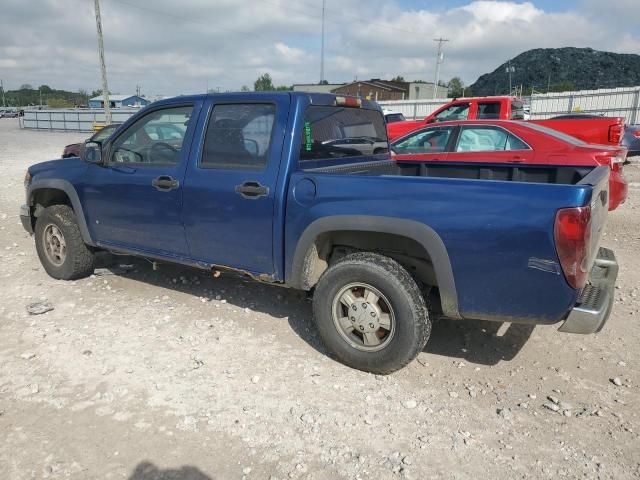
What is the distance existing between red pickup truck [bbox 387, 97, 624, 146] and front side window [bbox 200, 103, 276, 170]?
7.49 metres

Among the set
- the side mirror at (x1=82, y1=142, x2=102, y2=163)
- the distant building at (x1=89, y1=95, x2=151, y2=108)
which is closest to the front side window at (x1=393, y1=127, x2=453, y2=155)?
the side mirror at (x1=82, y1=142, x2=102, y2=163)

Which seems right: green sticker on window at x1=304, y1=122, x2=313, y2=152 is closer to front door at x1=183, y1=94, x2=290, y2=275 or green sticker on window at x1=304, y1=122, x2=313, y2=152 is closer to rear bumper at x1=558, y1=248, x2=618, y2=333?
front door at x1=183, y1=94, x2=290, y2=275

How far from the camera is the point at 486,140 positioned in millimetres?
7230

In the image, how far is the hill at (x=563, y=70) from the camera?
346ft

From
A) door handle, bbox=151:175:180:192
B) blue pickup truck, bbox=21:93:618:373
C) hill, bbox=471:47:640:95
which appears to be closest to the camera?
blue pickup truck, bbox=21:93:618:373

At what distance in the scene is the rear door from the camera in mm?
7008

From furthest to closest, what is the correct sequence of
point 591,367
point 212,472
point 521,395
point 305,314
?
point 305,314, point 591,367, point 521,395, point 212,472

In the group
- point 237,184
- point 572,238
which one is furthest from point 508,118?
point 572,238

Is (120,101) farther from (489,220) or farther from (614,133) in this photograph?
(489,220)

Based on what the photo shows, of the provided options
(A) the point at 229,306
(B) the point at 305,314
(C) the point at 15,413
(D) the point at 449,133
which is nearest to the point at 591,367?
(B) the point at 305,314

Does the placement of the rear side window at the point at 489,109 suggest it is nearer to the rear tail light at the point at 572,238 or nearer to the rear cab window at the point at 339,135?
the rear cab window at the point at 339,135

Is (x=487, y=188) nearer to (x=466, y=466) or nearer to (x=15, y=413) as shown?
(x=466, y=466)

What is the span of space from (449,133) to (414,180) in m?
4.78

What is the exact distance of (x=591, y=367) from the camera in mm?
3527
